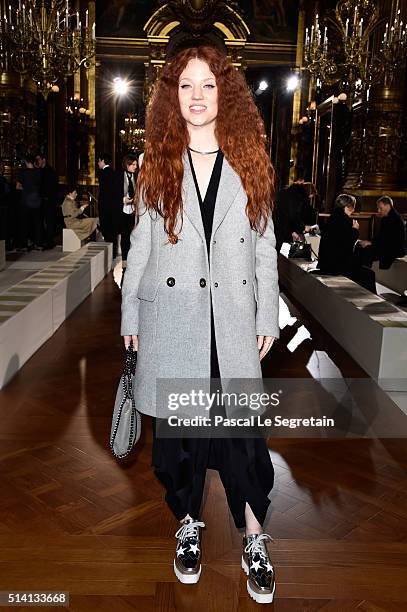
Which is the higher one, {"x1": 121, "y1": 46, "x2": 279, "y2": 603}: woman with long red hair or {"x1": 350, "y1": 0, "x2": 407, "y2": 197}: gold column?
{"x1": 350, "y1": 0, "x2": 407, "y2": 197}: gold column

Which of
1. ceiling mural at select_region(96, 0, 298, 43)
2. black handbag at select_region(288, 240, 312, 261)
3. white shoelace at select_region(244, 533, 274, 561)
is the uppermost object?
ceiling mural at select_region(96, 0, 298, 43)

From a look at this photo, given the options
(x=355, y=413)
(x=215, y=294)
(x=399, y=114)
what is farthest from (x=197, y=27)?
(x=215, y=294)

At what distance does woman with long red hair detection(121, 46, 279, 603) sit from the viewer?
2.18 m

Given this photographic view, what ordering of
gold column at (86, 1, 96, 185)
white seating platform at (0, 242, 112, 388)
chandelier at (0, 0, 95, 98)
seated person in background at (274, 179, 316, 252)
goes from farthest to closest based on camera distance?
gold column at (86, 1, 96, 185) → chandelier at (0, 0, 95, 98) → seated person in background at (274, 179, 316, 252) → white seating platform at (0, 242, 112, 388)

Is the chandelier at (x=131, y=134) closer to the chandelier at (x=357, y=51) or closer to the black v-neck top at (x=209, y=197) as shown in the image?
the chandelier at (x=357, y=51)

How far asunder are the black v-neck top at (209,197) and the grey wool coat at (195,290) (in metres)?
0.02

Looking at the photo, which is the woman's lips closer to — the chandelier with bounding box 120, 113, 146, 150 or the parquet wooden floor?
the parquet wooden floor

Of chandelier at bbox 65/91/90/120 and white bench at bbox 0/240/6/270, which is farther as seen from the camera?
chandelier at bbox 65/91/90/120

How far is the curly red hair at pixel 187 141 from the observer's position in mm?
2182

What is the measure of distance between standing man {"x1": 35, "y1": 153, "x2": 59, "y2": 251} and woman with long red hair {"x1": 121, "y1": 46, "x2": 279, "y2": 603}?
9.18 meters

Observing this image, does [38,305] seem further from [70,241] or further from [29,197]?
[70,241]

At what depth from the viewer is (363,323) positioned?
5.19 meters

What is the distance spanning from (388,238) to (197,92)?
21.7 ft

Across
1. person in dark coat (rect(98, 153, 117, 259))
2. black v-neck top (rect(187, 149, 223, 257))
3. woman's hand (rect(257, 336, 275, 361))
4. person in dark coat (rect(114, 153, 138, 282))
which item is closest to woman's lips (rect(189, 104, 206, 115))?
black v-neck top (rect(187, 149, 223, 257))
